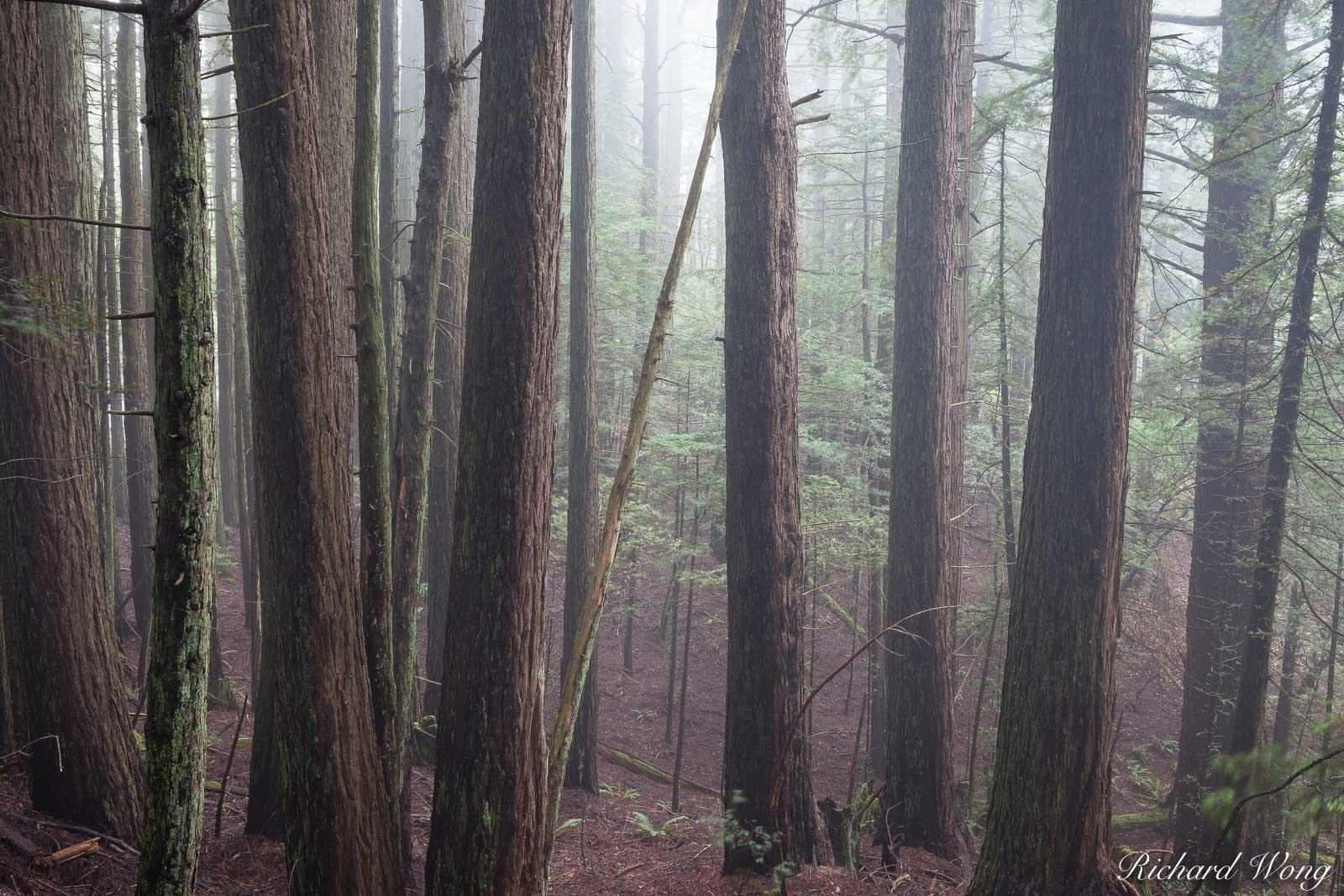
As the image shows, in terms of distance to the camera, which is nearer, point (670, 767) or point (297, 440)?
point (297, 440)

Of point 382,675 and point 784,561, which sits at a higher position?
point 784,561

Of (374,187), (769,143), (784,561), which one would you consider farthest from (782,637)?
(374,187)

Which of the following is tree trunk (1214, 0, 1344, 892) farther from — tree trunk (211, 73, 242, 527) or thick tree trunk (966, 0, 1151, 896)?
tree trunk (211, 73, 242, 527)

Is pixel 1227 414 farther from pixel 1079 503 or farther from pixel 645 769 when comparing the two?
pixel 645 769

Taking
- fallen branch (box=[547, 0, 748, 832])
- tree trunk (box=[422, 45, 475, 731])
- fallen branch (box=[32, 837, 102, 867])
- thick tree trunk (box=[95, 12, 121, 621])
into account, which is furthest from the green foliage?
thick tree trunk (box=[95, 12, 121, 621])

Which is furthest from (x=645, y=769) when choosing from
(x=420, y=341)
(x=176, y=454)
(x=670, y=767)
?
(x=176, y=454)

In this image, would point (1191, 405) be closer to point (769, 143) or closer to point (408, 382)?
point (769, 143)

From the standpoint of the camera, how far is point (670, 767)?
553 inches

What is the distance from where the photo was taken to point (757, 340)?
20.6 ft

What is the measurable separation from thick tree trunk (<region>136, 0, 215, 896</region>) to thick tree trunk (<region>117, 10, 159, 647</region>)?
10039mm

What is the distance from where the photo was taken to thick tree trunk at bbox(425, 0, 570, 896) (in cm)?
441

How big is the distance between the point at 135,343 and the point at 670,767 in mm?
11136

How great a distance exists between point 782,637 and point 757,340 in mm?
2337

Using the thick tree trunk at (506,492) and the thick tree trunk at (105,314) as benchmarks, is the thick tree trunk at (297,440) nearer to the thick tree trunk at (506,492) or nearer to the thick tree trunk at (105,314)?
the thick tree trunk at (506,492)
